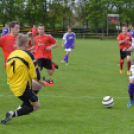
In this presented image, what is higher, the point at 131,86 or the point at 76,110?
the point at 131,86

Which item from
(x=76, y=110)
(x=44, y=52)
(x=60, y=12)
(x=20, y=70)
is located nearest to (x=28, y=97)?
(x=20, y=70)

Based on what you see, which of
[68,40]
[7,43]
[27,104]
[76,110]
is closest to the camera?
[27,104]

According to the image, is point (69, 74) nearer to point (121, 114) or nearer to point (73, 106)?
point (73, 106)

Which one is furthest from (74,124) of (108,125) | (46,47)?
(46,47)

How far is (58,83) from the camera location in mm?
10141

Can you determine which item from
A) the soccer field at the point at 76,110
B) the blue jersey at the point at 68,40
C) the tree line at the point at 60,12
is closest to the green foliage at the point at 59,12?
the tree line at the point at 60,12

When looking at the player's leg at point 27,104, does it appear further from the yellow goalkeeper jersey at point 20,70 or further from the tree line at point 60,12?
the tree line at point 60,12

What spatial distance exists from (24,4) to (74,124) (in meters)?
50.9

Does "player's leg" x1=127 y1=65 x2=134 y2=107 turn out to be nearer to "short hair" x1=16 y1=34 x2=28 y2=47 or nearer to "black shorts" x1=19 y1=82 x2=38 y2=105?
"black shorts" x1=19 y1=82 x2=38 y2=105

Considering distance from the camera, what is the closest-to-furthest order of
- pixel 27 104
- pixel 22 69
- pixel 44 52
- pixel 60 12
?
→ 1. pixel 22 69
2. pixel 27 104
3. pixel 44 52
4. pixel 60 12

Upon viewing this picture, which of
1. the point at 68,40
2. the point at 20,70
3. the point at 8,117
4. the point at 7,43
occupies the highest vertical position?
the point at 7,43

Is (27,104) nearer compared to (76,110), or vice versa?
(27,104)

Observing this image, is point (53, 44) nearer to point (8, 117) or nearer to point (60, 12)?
point (8, 117)

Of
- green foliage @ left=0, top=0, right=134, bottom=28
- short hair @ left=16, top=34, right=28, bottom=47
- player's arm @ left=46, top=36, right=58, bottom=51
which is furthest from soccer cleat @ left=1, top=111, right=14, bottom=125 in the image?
green foliage @ left=0, top=0, right=134, bottom=28
